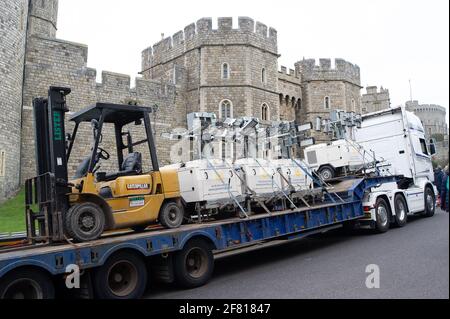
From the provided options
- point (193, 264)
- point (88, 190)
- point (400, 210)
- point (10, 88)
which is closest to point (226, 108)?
point (10, 88)

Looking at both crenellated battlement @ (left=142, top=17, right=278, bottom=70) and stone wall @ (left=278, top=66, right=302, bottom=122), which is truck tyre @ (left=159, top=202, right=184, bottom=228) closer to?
crenellated battlement @ (left=142, top=17, right=278, bottom=70)

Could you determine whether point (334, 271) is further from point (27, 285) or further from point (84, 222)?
point (27, 285)

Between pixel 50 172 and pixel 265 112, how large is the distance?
25.0 meters

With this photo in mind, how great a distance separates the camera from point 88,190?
6281mm

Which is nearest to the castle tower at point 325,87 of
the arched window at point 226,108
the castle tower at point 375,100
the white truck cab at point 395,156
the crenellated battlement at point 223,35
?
the crenellated battlement at point 223,35

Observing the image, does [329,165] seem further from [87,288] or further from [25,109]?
[25,109]

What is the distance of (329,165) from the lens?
553 inches

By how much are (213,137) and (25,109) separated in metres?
15.9

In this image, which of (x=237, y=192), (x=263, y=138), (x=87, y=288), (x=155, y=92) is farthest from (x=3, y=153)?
(x=87, y=288)

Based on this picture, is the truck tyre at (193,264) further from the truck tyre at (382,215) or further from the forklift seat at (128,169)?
the truck tyre at (382,215)

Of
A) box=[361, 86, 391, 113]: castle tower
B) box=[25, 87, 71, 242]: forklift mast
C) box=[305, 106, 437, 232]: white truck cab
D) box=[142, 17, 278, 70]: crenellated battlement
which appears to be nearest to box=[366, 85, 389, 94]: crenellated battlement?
box=[361, 86, 391, 113]: castle tower

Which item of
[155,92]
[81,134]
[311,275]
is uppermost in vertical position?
[155,92]

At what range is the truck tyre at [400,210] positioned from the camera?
12.8m

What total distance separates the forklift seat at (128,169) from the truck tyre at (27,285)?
2.08 meters
